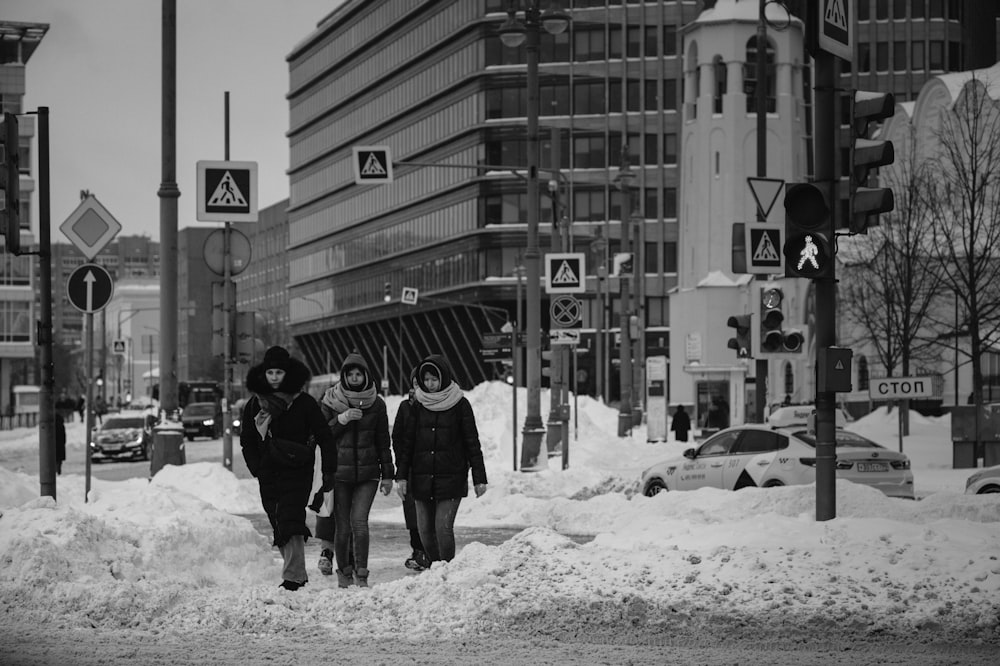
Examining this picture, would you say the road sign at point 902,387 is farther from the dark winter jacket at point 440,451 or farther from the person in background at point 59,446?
the dark winter jacket at point 440,451

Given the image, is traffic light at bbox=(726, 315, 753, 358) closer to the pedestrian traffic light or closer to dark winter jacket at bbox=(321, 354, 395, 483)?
the pedestrian traffic light

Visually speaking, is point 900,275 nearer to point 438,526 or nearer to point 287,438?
point 438,526

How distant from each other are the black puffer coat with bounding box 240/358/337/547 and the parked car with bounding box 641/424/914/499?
1153cm

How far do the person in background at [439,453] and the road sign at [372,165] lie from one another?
15.6m

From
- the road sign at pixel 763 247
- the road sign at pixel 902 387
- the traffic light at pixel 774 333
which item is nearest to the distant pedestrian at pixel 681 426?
the road sign at pixel 902 387

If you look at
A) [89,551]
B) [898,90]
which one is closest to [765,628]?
[89,551]

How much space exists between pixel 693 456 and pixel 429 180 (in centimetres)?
8650

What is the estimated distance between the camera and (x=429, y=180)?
Result: 357 ft

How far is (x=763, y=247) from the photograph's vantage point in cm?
2355

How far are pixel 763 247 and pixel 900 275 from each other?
21973 millimetres

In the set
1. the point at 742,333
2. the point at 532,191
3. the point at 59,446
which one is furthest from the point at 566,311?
the point at 59,446

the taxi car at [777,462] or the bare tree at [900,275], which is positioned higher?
the bare tree at [900,275]

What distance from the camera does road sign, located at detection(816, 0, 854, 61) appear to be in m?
13.6

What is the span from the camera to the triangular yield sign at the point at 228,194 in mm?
21250
